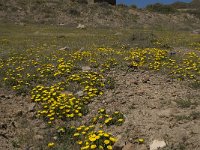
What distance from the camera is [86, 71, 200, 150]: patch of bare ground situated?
7.78 m

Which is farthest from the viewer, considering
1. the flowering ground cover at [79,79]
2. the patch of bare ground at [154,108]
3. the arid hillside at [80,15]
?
the arid hillside at [80,15]

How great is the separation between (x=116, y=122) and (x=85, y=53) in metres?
6.12

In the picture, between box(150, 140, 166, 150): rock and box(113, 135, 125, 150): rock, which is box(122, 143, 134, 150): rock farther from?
box(150, 140, 166, 150): rock

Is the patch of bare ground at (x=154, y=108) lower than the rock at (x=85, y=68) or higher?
lower

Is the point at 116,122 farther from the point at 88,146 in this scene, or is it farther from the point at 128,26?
the point at 128,26

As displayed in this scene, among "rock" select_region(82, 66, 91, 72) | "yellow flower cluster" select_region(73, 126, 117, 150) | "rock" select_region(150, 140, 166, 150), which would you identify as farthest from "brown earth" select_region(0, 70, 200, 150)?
"rock" select_region(82, 66, 91, 72)

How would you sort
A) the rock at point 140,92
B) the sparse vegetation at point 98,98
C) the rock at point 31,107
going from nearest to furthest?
the sparse vegetation at point 98,98
the rock at point 31,107
the rock at point 140,92

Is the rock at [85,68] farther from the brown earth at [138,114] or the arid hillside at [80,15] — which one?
the arid hillside at [80,15]

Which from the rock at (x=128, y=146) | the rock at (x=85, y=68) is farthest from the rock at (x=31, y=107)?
the rock at (x=128, y=146)

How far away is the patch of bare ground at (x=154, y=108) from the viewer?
25.5 feet

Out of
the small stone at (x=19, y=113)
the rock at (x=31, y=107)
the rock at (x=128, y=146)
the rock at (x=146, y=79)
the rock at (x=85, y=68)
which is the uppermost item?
the rock at (x=85, y=68)

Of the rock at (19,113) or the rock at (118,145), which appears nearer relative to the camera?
the rock at (118,145)

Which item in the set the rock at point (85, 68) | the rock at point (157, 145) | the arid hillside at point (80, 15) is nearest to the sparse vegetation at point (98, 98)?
the rock at point (85, 68)

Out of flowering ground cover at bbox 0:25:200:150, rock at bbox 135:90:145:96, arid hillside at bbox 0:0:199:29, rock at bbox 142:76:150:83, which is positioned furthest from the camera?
arid hillside at bbox 0:0:199:29
